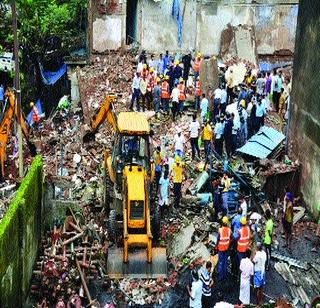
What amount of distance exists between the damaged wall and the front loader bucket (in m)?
16.3

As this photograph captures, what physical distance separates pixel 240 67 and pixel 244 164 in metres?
6.96

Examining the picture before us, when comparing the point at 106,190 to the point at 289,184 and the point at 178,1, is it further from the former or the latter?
the point at 178,1

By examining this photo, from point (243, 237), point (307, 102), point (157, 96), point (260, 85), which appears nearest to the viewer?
point (243, 237)

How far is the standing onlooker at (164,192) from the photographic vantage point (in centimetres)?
1889

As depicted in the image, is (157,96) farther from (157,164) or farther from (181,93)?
(157,164)

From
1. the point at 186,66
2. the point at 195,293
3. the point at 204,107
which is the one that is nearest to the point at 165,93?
the point at 204,107

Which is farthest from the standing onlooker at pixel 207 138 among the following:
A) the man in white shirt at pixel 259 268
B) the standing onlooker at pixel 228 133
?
the man in white shirt at pixel 259 268

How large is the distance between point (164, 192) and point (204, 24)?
15040 millimetres

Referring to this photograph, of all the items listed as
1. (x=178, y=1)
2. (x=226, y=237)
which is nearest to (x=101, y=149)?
(x=226, y=237)

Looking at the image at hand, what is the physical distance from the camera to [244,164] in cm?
2203

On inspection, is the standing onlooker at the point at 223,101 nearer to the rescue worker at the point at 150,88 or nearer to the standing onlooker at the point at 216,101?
the standing onlooker at the point at 216,101

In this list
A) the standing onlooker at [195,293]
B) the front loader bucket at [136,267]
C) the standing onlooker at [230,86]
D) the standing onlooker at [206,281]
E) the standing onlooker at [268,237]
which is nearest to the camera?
the standing onlooker at [195,293]

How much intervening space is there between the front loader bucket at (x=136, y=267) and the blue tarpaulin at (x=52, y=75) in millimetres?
15240

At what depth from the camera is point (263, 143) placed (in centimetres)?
2288
